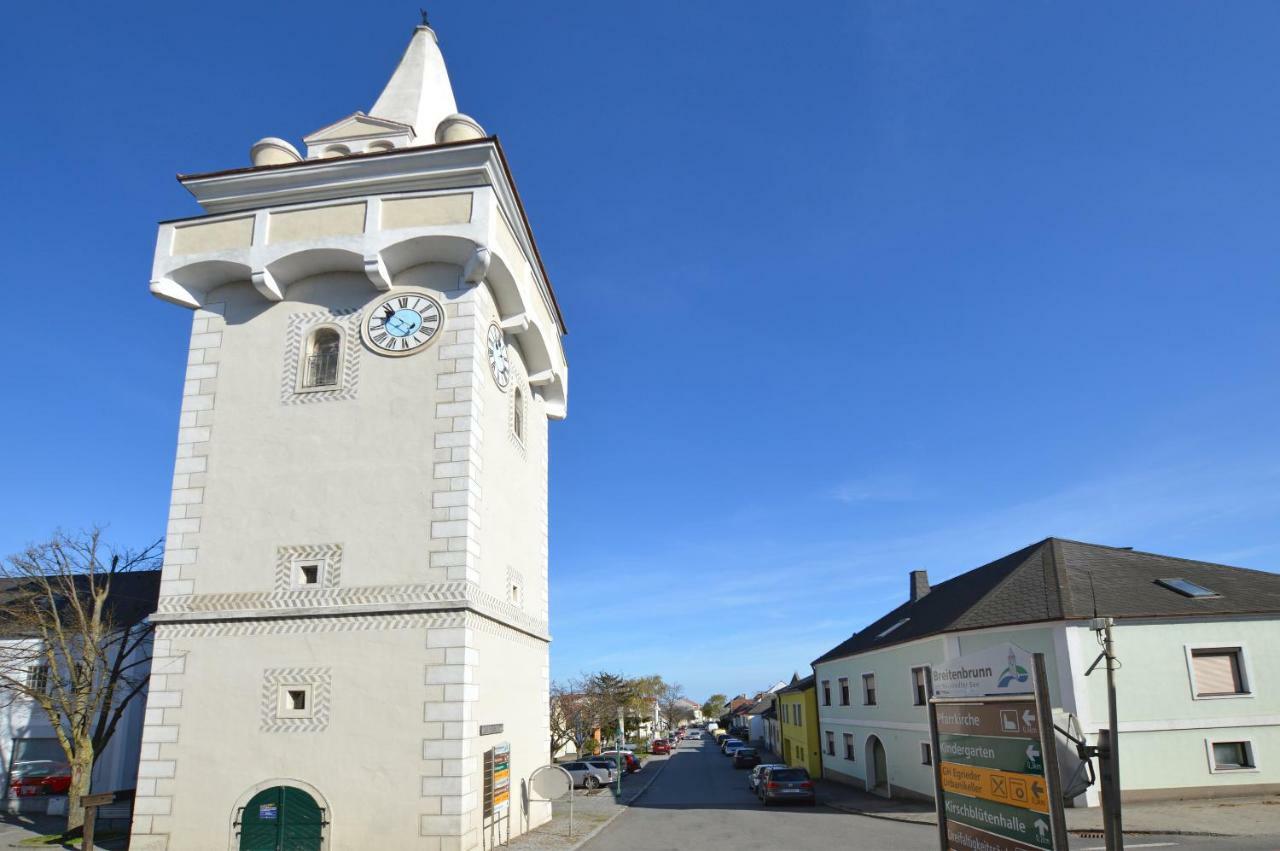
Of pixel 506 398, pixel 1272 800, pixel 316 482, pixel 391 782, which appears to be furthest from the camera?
pixel 1272 800

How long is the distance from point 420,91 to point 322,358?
28.4 feet

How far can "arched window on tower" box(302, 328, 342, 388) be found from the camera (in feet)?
55.0

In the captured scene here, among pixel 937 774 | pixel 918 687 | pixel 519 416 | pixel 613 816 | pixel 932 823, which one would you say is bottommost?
pixel 613 816

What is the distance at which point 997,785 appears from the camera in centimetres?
784

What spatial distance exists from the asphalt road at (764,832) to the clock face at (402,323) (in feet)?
36.8

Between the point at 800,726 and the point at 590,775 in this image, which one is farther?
the point at 800,726

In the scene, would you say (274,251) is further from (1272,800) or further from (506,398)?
(1272,800)

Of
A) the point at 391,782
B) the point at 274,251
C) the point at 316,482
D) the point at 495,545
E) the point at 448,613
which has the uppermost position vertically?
the point at 274,251

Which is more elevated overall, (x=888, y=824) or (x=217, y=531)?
(x=217, y=531)

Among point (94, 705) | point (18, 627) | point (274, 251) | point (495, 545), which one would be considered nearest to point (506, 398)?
point (495, 545)

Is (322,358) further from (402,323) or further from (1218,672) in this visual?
(1218,672)

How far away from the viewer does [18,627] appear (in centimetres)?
2667

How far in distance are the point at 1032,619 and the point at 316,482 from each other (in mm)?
18312

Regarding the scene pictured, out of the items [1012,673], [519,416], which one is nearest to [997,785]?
[1012,673]
